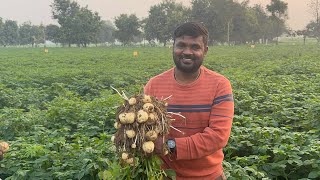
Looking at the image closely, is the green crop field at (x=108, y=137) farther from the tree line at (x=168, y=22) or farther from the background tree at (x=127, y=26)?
the background tree at (x=127, y=26)

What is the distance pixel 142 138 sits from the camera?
2490mm

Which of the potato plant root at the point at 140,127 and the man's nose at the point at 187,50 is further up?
the man's nose at the point at 187,50

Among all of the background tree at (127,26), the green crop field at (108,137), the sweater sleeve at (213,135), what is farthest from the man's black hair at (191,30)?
the background tree at (127,26)

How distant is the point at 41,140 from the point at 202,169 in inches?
114

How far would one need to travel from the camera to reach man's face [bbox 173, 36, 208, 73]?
2.86 metres

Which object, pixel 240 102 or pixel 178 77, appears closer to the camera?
pixel 178 77

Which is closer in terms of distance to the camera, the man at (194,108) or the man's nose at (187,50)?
the man at (194,108)

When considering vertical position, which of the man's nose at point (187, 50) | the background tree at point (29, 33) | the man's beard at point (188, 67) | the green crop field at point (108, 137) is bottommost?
the green crop field at point (108, 137)

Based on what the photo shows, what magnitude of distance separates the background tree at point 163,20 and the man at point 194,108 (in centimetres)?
6923

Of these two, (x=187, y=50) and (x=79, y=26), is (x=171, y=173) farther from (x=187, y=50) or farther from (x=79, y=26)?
(x=79, y=26)

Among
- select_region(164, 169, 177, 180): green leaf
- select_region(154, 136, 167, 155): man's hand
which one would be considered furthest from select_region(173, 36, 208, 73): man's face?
select_region(164, 169, 177, 180): green leaf

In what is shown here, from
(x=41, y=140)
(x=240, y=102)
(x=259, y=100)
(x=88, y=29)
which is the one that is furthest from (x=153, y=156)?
(x=88, y=29)

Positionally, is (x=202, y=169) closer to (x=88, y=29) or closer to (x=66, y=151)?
(x=66, y=151)

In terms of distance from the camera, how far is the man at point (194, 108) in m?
2.74
